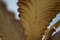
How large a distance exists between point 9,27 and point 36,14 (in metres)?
0.14

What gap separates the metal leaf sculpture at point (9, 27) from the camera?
462 millimetres

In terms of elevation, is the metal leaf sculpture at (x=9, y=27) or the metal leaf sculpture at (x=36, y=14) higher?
the metal leaf sculpture at (x=36, y=14)

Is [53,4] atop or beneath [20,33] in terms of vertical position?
atop

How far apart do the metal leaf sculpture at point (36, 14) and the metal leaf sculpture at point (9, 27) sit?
0.03 m

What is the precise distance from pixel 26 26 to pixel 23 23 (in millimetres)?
19

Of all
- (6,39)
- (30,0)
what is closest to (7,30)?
(6,39)

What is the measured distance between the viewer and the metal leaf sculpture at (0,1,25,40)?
46 cm

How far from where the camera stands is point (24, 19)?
0.54 metres

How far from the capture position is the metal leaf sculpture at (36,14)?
0.53 metres

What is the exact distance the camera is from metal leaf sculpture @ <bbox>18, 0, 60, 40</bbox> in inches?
20.8

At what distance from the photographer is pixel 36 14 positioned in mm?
563

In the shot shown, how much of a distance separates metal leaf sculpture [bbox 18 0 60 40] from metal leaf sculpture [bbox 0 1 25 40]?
3cm

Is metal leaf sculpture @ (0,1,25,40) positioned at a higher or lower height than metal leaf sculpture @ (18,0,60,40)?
lower

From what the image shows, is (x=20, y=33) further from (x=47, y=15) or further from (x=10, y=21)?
(x=47, y=15)
